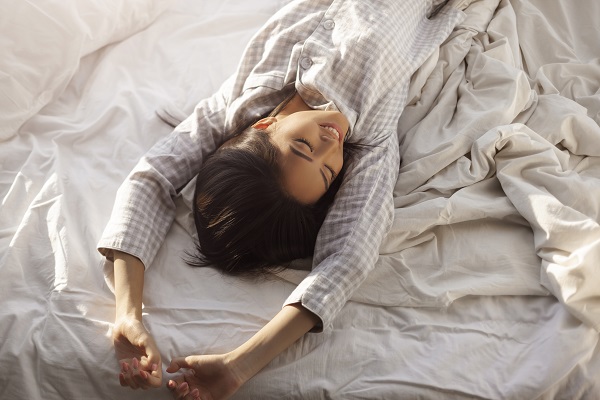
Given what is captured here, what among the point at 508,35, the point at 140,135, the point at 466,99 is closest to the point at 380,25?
the point at 466,99

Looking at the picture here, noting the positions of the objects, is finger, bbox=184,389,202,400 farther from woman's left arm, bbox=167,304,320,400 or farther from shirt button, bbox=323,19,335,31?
shirt button, bbox=323,19,335,31

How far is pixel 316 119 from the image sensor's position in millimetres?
1215

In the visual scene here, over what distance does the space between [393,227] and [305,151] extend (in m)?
0.22

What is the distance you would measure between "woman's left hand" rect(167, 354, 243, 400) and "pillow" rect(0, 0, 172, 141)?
0.66 metres

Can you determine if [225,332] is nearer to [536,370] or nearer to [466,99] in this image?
[536,370]

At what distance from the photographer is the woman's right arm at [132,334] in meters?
0.98

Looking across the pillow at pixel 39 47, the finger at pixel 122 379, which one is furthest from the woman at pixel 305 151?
the pillow at pixel 39 47

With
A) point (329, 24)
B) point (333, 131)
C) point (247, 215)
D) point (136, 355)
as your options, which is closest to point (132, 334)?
point (136, 355)

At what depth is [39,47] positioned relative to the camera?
54.1 inches

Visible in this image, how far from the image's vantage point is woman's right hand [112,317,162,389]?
971 mm

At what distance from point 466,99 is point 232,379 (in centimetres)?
79

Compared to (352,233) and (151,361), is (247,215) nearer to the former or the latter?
(352,233)

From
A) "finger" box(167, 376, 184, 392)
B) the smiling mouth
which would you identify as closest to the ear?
the smiling mouth

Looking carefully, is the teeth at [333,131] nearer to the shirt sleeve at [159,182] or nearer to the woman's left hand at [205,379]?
the shirt sleeve at [159,182]
